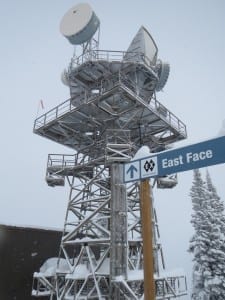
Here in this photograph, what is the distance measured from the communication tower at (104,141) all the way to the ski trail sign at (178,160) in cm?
902

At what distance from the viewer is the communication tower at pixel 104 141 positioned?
13.8 meters

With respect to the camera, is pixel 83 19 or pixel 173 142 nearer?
pixel 83 19

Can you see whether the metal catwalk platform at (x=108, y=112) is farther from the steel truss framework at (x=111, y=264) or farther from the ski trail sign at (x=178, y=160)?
the ski trail sign at (x=178, y=160)

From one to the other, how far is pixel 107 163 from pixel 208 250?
1688cm

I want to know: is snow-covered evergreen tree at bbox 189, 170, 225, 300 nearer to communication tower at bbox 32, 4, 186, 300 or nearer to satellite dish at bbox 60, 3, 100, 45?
communication tower at bbox 32, 4, 186, 300

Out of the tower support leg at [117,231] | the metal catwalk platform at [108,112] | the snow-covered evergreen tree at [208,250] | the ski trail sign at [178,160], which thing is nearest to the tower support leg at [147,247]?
the ski trail sign at [178,160]

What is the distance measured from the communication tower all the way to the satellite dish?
59 mm

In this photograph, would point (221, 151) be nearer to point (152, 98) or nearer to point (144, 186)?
point (144, 186)

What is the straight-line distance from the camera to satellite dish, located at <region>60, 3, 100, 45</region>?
1666 cm

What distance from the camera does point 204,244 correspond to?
2573 centimetres

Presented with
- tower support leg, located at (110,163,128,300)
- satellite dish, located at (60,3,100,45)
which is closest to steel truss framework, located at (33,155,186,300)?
tower support leg, located at (110,163,128,300)

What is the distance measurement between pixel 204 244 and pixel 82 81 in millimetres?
19840

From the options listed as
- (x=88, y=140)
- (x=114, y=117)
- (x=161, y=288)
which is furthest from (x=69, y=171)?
(x=161, y=288)

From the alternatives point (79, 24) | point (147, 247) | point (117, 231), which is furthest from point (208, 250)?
point (147, 247)
